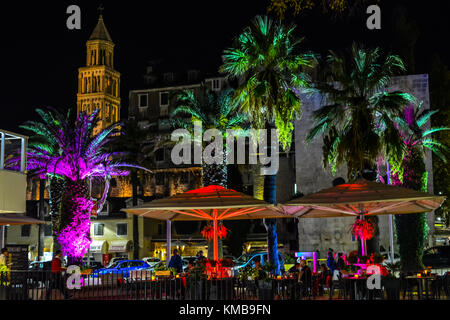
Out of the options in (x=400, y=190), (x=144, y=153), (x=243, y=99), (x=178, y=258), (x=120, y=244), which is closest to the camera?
(x=400, y=190)

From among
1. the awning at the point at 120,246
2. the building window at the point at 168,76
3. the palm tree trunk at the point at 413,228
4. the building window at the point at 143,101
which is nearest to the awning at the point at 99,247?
the awning at the point at 120,246

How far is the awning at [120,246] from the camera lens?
59.9 m

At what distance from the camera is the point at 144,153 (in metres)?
49.3

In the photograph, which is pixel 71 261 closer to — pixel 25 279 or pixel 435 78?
pixel 25 279

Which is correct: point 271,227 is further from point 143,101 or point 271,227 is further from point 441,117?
point 143,101

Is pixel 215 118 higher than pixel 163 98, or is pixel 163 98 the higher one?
pixel 163 98

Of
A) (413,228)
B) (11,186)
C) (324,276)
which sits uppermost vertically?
(11,186)

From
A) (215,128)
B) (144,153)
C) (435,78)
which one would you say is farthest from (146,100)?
(215,128)

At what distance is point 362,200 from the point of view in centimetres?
1709

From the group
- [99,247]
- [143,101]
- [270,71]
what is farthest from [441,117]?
[143,101]

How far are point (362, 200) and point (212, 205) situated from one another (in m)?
4.56

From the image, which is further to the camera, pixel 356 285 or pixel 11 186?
pixel 11 186

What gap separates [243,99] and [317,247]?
15676 millimetres

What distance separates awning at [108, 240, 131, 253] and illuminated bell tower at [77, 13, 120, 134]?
145 feet
